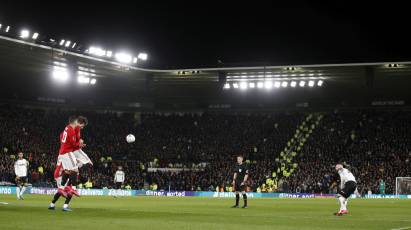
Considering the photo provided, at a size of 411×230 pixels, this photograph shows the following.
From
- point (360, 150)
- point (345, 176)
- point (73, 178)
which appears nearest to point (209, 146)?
point (360, 150)

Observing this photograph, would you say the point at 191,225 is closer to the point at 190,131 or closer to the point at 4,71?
the point at 4,71

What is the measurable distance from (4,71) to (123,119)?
50.8 ft

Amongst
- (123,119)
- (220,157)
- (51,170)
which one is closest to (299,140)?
(220,157)

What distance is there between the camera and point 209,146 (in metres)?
61.6

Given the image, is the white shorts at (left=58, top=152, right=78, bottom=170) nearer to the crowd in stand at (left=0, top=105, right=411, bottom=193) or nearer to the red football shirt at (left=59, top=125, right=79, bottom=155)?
the red football shirt at (left=59, top=125, right=79, bottom=155)

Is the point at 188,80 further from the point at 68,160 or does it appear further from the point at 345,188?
the point at 68,160

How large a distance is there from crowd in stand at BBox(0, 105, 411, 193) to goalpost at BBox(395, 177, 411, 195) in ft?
1.67

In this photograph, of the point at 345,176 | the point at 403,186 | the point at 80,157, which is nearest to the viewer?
the point at 80,157

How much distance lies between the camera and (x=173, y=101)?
69.5 meters

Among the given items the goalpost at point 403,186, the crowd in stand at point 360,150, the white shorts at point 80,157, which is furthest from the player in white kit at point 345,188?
the goalpost at point 403,186

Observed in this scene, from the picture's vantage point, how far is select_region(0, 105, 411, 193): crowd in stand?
51219 mm

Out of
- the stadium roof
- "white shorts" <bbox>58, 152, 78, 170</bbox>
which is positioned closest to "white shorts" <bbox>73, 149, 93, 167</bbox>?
"white shorts" <bbox>58, 152, 78, 170</bbox>

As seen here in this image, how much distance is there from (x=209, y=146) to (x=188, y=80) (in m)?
7.50

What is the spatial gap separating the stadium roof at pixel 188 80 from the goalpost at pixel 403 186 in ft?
29.1
